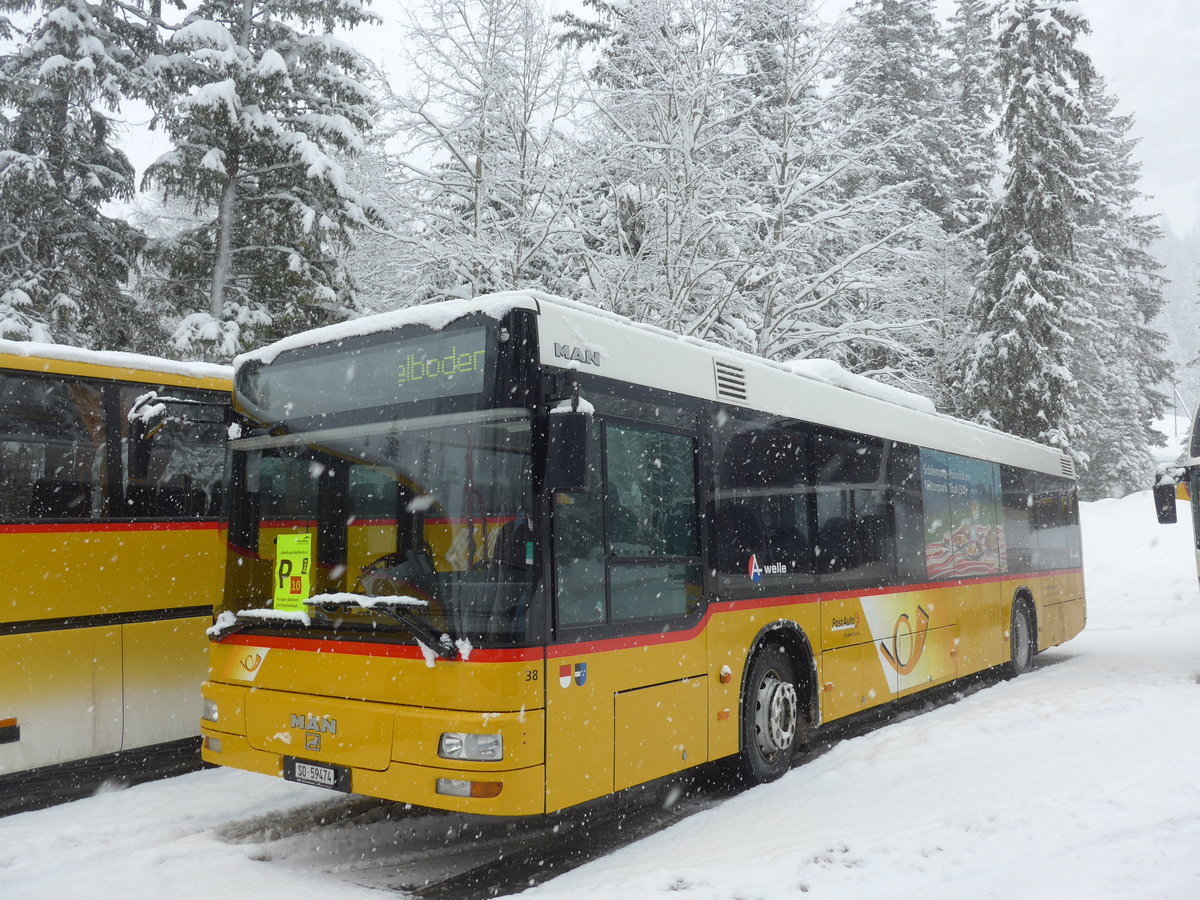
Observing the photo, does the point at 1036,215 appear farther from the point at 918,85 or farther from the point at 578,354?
the point at 578,354

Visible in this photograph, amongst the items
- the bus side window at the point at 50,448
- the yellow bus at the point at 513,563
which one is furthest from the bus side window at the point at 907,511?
the bus side window at the point at 50,448

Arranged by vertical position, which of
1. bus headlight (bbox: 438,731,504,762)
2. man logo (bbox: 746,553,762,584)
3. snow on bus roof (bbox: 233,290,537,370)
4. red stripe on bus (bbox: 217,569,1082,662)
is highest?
snow on bus roof (bbox: 233,290,537,370)

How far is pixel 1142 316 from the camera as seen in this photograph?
4275 cm

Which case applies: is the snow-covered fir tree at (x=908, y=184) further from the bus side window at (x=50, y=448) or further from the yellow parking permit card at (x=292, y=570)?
the yellow parking permit card at (x=292, y=570)

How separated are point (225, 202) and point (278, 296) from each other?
78.5 inches

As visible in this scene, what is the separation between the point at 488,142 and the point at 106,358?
906 cm

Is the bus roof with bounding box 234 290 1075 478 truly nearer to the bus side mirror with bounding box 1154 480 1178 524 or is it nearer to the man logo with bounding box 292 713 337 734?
the man logo with bounding box 292 713 337 734

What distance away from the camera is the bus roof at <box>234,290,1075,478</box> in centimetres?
540

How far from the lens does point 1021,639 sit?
12.6 m

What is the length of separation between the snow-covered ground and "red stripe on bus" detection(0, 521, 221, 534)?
1.93 meters

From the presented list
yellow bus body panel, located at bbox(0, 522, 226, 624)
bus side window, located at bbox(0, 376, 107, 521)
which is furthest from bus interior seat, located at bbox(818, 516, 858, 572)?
bus side window, located at bbox(0, 376, 107, 521)

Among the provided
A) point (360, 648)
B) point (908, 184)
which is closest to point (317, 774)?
point (360, 648)

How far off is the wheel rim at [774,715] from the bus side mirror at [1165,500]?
22.6 feet

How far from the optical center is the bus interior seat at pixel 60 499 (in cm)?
707
